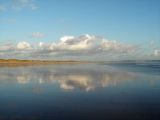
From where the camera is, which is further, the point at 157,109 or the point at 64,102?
the point at 64,102

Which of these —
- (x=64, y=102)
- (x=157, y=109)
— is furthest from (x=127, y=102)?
(x=64, y=102)

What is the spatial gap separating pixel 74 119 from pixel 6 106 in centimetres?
508

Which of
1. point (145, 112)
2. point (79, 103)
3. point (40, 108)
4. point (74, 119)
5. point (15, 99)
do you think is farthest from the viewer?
point (15, 99)

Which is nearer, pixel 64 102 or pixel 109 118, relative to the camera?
pixel 109 118

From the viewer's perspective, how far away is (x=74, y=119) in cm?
1130

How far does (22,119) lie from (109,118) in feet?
13.6

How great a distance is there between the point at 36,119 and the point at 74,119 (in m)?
1.79

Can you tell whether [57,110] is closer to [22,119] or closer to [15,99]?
[22,119]

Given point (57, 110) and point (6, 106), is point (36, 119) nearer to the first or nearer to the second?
point (57, 110)

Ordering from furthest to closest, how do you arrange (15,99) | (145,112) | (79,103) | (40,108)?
(15,99)
(79,103)
(40,108)
(145,112)

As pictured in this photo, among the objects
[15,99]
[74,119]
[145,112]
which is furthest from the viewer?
[15,99]

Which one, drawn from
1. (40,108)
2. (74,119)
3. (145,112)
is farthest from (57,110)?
(145,112)

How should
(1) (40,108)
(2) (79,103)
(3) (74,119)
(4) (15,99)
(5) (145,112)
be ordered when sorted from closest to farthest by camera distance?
(3) (74,119), (5) (145,112), (1) (40,108), (2) (79,103), (4) (15,99)

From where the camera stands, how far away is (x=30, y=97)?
17328 mm
